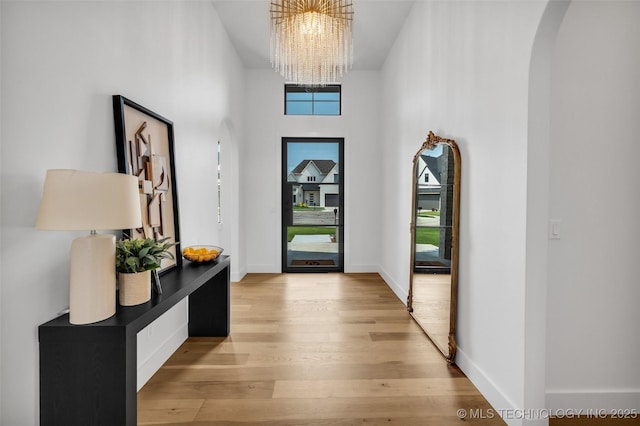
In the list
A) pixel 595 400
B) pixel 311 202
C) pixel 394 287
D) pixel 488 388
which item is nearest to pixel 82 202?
pixel 488 388

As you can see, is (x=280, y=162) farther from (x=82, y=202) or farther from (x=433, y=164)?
(x=82, y=202)

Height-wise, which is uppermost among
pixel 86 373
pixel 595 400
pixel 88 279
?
pixel 88 279

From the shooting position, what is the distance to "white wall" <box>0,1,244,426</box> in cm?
135

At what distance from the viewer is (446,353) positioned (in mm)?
2645

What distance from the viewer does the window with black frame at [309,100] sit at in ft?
18.3

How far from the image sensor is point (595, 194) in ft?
Answer: 6.11

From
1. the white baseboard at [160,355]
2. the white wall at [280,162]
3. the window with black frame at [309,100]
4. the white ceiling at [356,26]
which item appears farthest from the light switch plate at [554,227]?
the window with black frame at [309,100]

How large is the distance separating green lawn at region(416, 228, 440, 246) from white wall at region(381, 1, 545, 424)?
1.38ft

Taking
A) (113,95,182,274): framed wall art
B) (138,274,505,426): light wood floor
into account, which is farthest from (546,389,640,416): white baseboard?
(113,95,182,274): framed wall art

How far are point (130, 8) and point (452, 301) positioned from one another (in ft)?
9.59

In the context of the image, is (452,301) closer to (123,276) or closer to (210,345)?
(210,345)

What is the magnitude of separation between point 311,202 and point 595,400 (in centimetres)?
427

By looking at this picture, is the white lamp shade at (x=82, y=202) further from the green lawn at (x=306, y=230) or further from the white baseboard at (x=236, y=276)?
the green lawn at (x=306, y=230)

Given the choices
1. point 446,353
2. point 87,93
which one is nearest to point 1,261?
point 87,93
